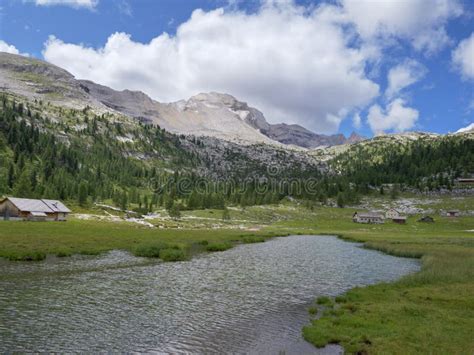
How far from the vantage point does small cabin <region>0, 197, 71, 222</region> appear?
364ft

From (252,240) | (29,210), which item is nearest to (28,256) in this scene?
(252,240)

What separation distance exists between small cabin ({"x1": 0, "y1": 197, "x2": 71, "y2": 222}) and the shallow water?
6963 cm

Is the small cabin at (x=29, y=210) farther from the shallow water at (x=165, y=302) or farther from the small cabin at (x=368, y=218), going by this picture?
the small cabin at (x=368, y=218)

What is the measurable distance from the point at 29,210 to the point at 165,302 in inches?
3887

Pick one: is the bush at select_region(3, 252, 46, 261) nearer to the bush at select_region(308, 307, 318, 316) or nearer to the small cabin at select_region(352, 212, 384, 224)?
the bush at select_region(308, 307, 318, 316)

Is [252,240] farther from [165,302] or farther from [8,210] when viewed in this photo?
[8,210]

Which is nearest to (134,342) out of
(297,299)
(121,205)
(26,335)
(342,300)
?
(26,335)

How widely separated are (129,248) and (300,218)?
448 feet

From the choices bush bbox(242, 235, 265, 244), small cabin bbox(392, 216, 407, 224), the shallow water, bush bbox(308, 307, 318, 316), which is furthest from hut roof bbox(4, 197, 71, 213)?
small cabin bbox(392, 216, 407, 224)

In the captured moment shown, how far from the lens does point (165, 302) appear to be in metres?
33.0

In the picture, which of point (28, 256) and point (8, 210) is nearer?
point (28, 256)

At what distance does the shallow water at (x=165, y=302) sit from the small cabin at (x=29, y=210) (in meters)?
69.6

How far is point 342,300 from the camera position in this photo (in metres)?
35.0

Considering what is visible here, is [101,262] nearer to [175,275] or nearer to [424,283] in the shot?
[175,275]
